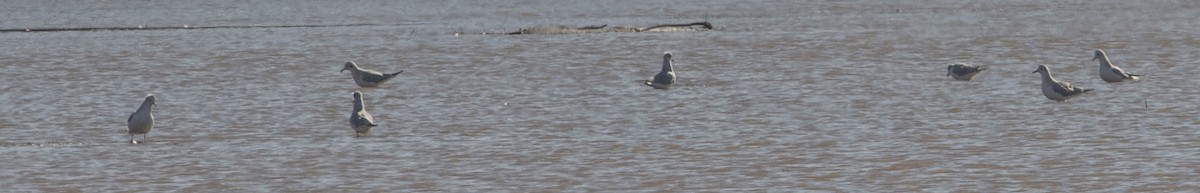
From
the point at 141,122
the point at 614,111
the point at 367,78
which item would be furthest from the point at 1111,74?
the point at 141,122

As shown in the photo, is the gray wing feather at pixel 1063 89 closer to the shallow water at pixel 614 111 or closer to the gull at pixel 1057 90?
the gull at pixel 1057 90

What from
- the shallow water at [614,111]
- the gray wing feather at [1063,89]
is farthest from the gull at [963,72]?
the gray wing feather at [1063,89]

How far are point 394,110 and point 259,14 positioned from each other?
29660 millimetres

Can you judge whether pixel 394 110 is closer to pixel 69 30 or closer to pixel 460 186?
pixel 460 186

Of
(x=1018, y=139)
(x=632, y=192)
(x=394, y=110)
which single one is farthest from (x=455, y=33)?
(x=632, y=192)

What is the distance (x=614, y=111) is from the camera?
19516mm

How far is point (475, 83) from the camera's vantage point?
79.5 ft

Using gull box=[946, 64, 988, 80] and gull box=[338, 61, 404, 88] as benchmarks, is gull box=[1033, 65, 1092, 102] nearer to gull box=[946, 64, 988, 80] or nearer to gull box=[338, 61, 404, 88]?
gull box=[946, 64, 988, 80]

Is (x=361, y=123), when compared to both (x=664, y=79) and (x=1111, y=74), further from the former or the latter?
(x=1111, y=74)

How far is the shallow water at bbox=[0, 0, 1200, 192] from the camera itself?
46.2 feet

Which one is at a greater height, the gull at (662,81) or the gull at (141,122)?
the gull at (141,122)

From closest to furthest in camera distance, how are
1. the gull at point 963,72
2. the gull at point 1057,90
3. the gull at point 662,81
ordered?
the gull at point 1057,90, the gull at point 662,81, the gull at point 963,72

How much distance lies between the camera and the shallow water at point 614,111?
14.1 m

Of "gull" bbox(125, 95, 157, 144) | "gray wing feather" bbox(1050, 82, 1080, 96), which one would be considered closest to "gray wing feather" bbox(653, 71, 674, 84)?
"gray wing feather" bbox(1050, 82, 1080, 96)
